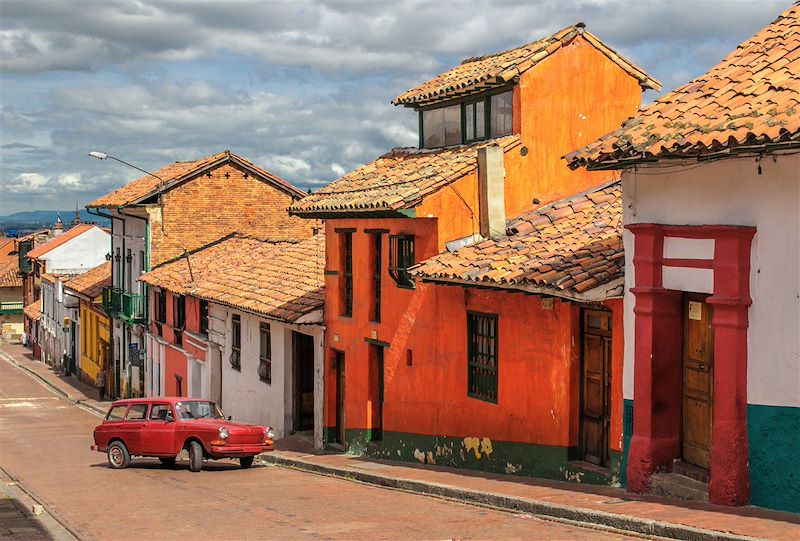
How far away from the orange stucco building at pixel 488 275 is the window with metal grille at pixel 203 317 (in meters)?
9.61

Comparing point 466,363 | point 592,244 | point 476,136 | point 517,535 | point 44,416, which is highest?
point 476,136

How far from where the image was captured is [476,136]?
2170cm

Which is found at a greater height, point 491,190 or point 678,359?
point 491,190

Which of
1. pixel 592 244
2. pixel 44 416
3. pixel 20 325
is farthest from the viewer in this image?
pixel 20 325

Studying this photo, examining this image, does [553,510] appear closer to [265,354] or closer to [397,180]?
[397,180]

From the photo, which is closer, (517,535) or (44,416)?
(517,535)

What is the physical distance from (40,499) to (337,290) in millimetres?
7869

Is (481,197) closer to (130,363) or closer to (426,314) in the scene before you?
(426,314)

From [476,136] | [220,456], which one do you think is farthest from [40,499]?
[476,136]

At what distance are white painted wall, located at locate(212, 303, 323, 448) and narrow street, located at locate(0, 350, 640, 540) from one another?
11.8 ft

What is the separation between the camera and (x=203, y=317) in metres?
32.8

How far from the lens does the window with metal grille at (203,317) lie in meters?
32.4

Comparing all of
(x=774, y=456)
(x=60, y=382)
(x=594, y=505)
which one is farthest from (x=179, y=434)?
(x=60, y=382)

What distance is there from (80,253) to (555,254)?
52461 millimetres
